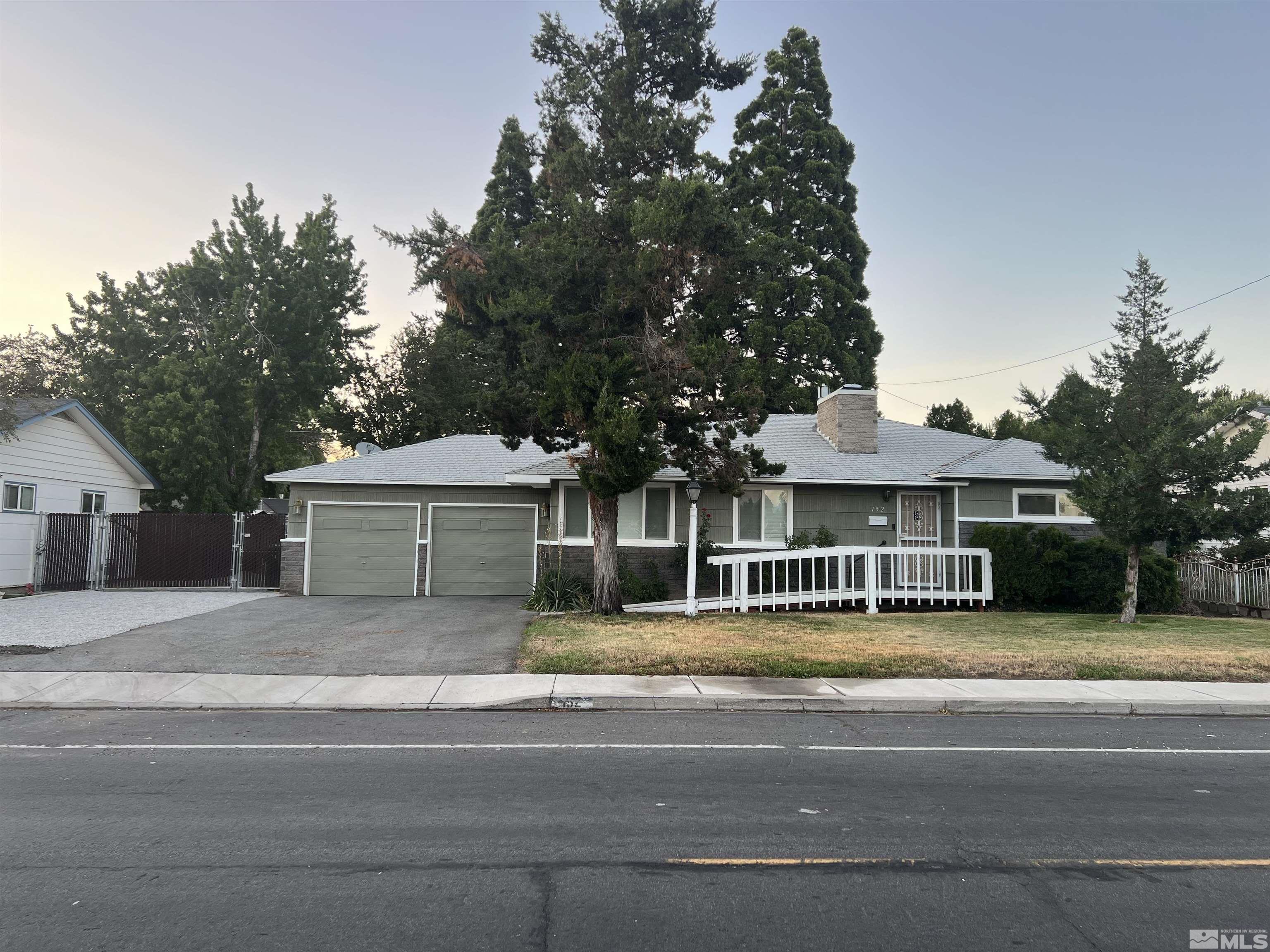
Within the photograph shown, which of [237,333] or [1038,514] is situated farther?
[237,333]

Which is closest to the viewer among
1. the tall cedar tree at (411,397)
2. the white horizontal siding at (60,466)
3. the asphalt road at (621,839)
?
the asphalt road at (621,839)

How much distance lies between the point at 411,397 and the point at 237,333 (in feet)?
27.0

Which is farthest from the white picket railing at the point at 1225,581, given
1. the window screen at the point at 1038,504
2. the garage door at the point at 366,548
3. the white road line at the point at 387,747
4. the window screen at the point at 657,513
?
the garage door at the point at 366,548

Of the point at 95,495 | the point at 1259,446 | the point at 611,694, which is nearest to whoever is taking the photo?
the point at 611,694

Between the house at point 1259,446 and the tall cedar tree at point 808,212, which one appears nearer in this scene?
the house at point 1259,446

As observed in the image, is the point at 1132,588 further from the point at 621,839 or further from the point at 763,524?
the point at 621,839

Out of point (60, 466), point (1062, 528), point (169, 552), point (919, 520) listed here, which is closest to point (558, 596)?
point (919, 520)

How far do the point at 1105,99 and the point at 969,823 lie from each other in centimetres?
1894

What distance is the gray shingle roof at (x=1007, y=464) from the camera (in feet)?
59.4

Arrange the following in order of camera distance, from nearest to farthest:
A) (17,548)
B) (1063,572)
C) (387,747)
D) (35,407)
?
(387,747) < (1063,572) < (17,548) < (35,407)

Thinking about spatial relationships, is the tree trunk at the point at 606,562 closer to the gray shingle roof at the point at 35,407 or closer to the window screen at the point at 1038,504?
the window screen at the point at 1038,504

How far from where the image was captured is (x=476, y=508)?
20.1m

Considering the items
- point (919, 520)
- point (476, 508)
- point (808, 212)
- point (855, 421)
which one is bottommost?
point (919, 520)

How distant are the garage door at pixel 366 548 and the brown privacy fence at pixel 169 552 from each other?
1.43 metres
